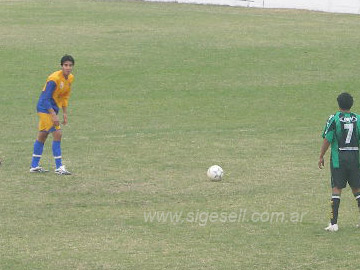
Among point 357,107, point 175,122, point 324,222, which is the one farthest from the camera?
point 357,107

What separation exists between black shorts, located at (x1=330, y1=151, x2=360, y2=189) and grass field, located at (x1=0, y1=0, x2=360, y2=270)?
0.76 meters

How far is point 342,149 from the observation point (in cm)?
1263

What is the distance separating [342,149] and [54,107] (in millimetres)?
6212

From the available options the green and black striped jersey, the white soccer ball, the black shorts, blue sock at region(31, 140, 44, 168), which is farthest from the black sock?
blue sock at region(31, 140, 44, 168)

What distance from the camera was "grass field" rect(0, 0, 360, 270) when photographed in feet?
39.5

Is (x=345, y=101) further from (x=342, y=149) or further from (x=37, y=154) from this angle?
(x=37, y=154)

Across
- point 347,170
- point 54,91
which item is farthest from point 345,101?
point 54,91

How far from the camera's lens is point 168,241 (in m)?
12.2

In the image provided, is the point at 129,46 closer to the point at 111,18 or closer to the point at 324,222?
the point at 111,18

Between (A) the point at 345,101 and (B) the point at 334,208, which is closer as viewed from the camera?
(A) the point at 345,101

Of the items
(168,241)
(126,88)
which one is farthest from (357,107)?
(168,241)

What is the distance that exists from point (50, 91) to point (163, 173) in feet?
9.02

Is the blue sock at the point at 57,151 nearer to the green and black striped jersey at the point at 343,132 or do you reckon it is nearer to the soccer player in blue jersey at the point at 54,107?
the soccer player in blue jersey at the point at 54,107

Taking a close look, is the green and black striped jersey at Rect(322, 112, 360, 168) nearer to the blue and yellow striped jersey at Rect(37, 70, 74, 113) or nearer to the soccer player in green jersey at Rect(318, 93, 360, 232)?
the soccer player in green jersey at Rect(318, 93, 360, 232)
